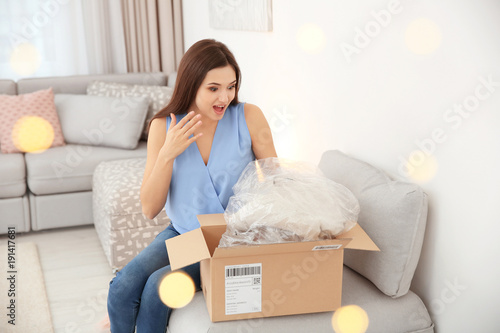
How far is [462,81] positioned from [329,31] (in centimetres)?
77

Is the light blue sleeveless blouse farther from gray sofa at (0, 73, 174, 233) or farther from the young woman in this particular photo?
gray sofa at (0, 73, 174, 233)

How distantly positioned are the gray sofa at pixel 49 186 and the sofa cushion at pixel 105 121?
0.07 meters

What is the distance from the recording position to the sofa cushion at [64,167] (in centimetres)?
310

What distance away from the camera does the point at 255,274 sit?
1.34m

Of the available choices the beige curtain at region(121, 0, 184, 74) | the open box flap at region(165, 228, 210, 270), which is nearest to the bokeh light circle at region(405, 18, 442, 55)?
the open box flap at region(165, 228, 210, 270)

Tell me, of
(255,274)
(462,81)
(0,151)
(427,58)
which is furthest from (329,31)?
(0,151)

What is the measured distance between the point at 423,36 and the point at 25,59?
3.31 m

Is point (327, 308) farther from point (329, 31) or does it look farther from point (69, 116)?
point (69, 116)

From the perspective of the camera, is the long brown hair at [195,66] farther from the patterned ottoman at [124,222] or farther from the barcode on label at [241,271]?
the patterned ottoman at [124,222]

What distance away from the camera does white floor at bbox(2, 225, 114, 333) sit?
227 cm

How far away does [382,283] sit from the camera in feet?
4.93

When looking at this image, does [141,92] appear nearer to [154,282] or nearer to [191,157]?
[191,157]

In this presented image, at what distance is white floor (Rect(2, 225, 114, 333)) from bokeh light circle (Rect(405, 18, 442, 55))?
164 cm

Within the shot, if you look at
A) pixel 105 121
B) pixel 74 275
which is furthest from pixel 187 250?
pixel 105 121
